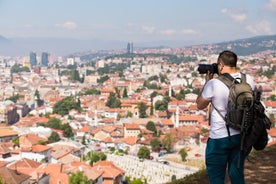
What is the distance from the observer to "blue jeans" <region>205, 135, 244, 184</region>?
5.49 feet

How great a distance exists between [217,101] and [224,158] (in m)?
0.22

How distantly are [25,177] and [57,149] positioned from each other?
8262 mm

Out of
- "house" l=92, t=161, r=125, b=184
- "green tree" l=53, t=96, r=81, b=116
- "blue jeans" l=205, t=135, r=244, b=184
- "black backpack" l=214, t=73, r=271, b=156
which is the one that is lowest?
"green tree" l=53, t=96, r=81, b=116

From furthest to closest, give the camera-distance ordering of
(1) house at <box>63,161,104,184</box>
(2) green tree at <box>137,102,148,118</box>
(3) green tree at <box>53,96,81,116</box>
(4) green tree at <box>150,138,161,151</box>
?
(3) green tree at <box>53,96,81,116</box> < (2) green tree at <box>137,102,148,118</box> < (4) green tree at <box>150,138,161,151</box> < (1) house at <box>63,161,104,184</box>

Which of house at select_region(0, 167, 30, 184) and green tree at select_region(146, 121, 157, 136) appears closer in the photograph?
house at select_region(0, 167, 30, 184)

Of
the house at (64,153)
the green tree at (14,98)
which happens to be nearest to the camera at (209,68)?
the house at (64,153)

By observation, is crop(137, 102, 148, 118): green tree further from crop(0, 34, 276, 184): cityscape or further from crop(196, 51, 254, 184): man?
crop(196, 51, 254, 184): man

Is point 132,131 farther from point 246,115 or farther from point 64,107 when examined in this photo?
point 246,115

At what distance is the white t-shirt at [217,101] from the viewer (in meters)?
1.66

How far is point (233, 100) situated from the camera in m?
1.63

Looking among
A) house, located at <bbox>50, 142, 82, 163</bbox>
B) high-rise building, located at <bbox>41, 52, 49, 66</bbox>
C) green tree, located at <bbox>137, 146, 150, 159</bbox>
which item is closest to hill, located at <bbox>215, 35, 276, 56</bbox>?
high-rise building, located at <bbox>41, 52, 49, 66</bbox>

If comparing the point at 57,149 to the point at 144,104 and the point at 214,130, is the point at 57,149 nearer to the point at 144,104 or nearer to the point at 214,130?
the point at 144,104

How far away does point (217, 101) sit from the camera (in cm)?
167

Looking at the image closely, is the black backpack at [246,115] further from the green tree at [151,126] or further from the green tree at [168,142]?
the green tree at [151,126]
